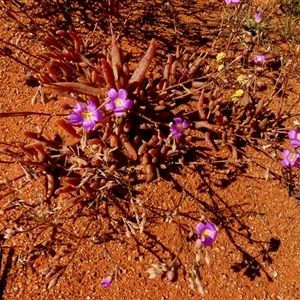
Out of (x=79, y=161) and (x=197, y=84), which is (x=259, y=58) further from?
(x=79, y=161)

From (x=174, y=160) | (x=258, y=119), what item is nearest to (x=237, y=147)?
(x=258, y=119)

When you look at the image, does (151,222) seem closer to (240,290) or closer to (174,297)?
(174,297)

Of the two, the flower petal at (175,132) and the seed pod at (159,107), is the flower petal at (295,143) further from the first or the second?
the seed pod at (159,107)

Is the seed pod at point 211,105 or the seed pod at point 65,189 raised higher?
the seed pod at point 211,105

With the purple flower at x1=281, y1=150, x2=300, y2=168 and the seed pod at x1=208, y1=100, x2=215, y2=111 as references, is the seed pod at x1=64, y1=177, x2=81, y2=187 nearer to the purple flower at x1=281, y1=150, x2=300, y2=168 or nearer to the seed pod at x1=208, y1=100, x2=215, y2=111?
the seed pod at x1=208, y1=100, x2=215, y2=111

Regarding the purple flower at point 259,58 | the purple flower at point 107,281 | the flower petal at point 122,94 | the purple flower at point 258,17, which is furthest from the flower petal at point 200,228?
the purple flower at point 258,17

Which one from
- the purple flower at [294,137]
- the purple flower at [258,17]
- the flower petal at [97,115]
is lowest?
the purple flower at [294,137]
